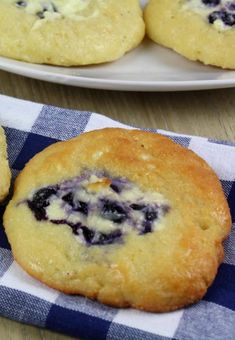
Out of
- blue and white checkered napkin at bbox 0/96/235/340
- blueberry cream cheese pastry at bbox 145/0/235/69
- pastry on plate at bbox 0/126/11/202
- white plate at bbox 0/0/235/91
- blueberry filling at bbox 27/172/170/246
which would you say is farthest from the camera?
blueberry cream cheese pastry at bbox 145/0/235/69

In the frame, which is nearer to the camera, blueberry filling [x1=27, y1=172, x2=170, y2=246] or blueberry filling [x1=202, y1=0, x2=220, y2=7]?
blueberry filling [x1=27, y1=172, x2=170, y2=246]

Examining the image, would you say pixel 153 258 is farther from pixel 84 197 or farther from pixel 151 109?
pixel 151 109

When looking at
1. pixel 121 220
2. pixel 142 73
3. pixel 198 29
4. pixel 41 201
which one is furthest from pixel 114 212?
pixel 198 29

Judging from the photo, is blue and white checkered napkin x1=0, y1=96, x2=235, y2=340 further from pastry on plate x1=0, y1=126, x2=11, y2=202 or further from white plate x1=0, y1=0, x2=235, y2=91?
white plate x1=0, y1=0, x2=235, y2=91

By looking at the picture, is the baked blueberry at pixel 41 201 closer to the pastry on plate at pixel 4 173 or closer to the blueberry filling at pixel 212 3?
the pastry on plate at pixel 4 173

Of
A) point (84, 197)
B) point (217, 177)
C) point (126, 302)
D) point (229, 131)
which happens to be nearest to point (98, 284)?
point (126, 302)

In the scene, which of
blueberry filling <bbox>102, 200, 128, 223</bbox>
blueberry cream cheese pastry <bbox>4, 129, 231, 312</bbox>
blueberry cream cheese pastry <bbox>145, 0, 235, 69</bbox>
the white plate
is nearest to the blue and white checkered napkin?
blueberry cream cheese pastry <bbox>4, 129, 231, 312</bbox>
